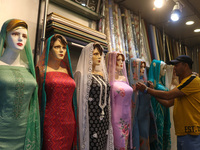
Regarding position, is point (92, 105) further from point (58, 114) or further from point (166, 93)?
point (166, 93)

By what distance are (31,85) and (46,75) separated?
29 centimetres

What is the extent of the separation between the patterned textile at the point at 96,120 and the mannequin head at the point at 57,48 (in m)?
0.47

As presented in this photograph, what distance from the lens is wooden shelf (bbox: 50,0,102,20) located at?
8.32 feet

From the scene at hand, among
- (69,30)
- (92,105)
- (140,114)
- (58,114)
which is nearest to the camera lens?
(58,114)

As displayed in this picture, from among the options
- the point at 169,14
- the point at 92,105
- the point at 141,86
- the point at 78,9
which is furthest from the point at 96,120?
the point at 169,14

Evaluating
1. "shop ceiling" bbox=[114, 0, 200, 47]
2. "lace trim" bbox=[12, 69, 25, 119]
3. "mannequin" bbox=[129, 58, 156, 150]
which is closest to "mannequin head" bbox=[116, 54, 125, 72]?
"mannequin" bbox=[129, 58, 156, 150]

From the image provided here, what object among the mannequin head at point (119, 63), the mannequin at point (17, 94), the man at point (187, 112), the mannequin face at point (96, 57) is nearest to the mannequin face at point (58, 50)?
the mannequin at point (17, 94)

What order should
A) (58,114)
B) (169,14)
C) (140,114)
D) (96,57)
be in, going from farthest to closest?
1. (169,14)
2. (140,114)
3. (96,57)
4. (58,114)

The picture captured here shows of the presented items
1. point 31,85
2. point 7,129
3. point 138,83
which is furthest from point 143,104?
point 7,129

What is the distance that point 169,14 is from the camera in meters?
4.02

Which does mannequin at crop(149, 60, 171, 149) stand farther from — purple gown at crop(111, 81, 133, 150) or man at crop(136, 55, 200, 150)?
purple gown at crop(111, 81, 133, 150)

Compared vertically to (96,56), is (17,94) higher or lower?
lower

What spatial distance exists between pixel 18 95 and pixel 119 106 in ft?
4.09

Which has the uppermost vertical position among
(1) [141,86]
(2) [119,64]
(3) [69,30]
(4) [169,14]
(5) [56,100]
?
(4) [169,14]
